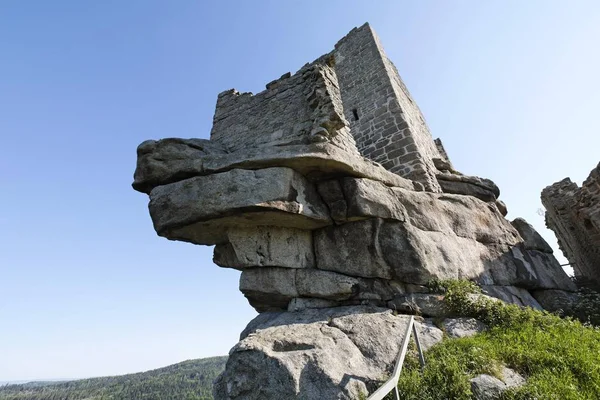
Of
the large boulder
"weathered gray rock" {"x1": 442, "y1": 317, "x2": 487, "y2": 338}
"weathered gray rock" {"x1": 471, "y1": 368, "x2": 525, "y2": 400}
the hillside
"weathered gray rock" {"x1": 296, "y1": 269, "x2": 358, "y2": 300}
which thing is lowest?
the hillside

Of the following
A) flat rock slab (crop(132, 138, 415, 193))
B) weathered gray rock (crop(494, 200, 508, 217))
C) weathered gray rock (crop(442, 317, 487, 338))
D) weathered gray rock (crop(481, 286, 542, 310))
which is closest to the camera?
weathered gray rock (crop(442, 317, 487, 338))

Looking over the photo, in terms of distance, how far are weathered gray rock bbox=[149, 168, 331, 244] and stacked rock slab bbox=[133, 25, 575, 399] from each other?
22mm

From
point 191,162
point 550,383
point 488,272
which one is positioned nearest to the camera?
point 550,383

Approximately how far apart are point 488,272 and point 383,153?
401cm

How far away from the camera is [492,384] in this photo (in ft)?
10.3

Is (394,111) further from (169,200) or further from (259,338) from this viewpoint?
(259,338)

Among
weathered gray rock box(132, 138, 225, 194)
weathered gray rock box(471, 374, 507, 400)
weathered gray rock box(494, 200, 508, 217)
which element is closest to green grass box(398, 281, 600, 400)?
weathered gray rock box(471, 374, 507, 400)

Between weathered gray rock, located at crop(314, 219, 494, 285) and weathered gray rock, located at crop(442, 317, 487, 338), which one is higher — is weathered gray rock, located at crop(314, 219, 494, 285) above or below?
above

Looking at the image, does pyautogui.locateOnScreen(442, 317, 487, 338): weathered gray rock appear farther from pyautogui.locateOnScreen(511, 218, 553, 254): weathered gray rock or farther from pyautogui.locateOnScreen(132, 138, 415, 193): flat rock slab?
pyautogui.locateOnScreen(511, 218, 553, 254): weathered gray rock

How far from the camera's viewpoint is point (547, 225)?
14.7 metres

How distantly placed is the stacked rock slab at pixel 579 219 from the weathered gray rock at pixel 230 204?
30.6 feet

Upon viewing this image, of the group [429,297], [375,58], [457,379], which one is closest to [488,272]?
[429,297]

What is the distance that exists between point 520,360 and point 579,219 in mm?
10042

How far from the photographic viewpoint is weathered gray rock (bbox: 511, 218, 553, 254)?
7.93m
